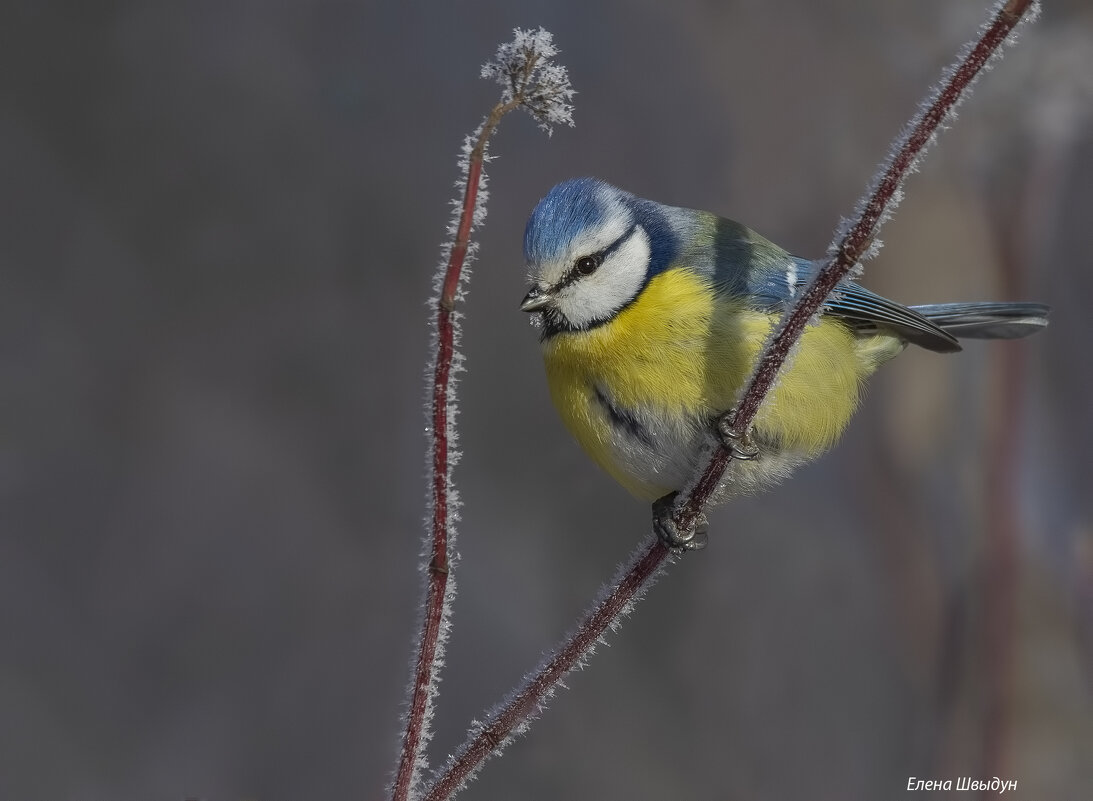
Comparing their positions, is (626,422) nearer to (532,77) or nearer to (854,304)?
(854,304)

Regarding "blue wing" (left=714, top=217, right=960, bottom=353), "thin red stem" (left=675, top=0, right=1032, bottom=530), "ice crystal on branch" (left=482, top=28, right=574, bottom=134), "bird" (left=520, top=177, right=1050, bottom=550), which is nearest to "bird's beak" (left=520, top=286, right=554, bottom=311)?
"bird" (left=520, top=177, right=1050, bottom=550)

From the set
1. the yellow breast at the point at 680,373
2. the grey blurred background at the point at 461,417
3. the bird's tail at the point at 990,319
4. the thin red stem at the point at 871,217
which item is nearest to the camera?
the thin red stem at the point at 871,217

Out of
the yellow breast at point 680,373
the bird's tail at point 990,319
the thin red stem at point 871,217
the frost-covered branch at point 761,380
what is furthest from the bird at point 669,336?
the thin red stem at point 871,217

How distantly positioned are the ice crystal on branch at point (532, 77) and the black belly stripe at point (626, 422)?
3.43ft

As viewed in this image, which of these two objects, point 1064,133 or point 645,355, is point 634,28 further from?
point 645,355

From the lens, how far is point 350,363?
398 centimetres

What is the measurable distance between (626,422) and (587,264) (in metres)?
0.34

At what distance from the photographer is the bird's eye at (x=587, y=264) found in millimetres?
2166

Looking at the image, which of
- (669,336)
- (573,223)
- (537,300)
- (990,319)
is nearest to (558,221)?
(573,223)

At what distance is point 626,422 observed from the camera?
2062 millimetres

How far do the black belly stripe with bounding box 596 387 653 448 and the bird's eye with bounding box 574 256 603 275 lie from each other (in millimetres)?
251

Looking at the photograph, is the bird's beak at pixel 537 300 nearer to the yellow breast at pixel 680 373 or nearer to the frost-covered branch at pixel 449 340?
the yellow breast at pixel 680 373

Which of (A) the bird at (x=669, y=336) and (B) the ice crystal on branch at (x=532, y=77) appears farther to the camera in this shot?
(A) the bird at (x=669, y=336)

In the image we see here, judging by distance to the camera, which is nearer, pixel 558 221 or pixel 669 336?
pixel 669 336
